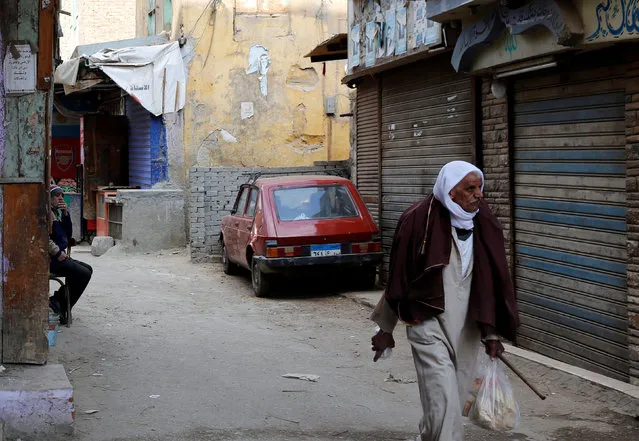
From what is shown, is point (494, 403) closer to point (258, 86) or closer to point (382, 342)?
point (382, 342)

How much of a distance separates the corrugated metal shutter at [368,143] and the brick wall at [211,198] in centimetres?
290

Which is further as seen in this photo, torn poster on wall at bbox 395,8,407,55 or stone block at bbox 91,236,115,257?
stone block at bbox 91,236,115,257

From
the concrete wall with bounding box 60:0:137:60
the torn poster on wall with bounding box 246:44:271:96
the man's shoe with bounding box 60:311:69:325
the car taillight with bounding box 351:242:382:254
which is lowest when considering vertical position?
the man's shoe with bounding box 60:311:69:325

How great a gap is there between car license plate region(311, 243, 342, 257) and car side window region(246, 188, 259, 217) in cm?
155

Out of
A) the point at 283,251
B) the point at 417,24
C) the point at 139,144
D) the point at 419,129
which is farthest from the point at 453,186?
the point at 139,144

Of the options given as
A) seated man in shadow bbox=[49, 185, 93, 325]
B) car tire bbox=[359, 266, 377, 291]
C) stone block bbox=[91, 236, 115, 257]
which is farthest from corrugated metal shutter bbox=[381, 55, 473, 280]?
stone block bbox=[91, 236, 115, 257]

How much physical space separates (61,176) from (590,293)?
21.6 metres

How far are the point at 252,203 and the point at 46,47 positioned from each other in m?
7.50

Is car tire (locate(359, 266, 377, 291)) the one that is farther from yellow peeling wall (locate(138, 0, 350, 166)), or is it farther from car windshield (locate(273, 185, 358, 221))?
yellow peeling wall (locate(138, 0, 350, 166))

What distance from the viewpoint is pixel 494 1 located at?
8.56m

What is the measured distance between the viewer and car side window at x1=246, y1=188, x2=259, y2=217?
13.7 meters

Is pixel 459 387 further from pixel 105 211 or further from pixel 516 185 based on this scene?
pixel 105 211

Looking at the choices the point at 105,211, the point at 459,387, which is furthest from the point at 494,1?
the point at 105,211

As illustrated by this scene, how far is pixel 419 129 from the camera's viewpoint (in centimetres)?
1192
